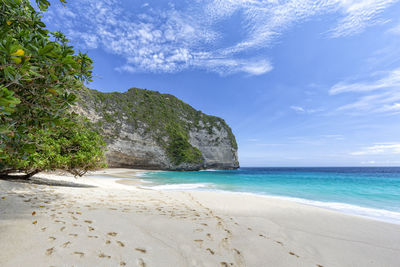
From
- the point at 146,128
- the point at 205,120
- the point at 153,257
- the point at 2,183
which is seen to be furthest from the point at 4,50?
the point at 205,120

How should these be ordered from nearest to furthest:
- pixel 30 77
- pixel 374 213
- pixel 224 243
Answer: pixel 30 77
pixel 224 243
pixel 374 213

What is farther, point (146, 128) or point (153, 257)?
point (146, 128)

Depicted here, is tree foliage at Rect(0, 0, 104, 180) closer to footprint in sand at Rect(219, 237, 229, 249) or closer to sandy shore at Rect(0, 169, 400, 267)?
sandy shore at Rect(0, 169, 400, 267)

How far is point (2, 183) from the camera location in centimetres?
521

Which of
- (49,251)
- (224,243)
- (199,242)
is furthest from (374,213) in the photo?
(49,251)

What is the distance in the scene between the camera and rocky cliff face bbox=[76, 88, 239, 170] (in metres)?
34.8

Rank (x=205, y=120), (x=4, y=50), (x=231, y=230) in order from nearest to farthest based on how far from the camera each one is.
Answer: (x=4, y=50)
(x=231, y=230)
(x=205, y=120)

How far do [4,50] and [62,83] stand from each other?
3.05ft

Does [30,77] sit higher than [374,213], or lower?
higher

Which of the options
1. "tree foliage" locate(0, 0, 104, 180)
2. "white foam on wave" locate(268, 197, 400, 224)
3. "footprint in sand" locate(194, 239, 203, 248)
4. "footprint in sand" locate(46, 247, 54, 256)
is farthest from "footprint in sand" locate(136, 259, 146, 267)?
"white foam on wave" locate(268, 197, 400, 224)

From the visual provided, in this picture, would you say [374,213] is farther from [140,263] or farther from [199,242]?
[140,263]

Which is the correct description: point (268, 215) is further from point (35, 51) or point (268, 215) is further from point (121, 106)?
point (121, 106)

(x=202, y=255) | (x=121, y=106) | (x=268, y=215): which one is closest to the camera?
(x=202, y=255)

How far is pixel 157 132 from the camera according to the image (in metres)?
41.6
